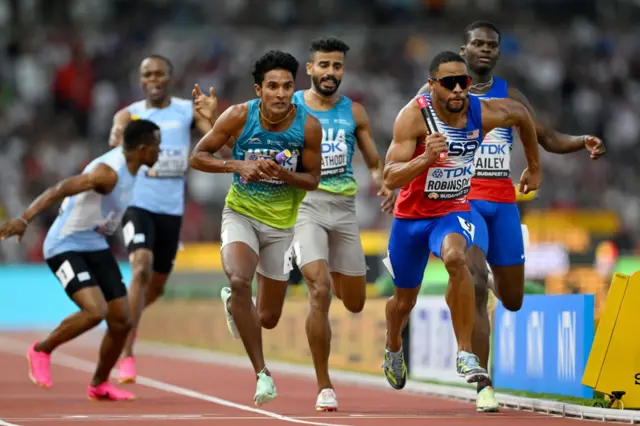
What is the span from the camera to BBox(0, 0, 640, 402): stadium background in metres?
25.3

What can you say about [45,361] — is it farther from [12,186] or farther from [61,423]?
[12,186]

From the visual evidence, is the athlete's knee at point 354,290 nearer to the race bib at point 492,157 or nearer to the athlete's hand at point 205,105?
the race bib at point 492,157

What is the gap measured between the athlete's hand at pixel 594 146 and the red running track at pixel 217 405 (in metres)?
2.06

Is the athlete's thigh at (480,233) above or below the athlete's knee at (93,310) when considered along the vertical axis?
above

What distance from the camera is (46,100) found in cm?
2994

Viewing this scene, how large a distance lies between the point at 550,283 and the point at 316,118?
6194 mm

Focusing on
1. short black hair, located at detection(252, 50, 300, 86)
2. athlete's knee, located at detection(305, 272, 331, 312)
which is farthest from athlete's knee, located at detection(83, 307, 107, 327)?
short black hair, located at detection(252, 50, 300, 86)

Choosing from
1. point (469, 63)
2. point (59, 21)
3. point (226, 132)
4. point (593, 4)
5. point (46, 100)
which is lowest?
point (226, 132)

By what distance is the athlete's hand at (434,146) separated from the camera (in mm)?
9430

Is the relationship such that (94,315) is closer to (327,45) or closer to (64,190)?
(64,190)

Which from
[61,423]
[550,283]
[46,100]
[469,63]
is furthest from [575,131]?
[61,423]

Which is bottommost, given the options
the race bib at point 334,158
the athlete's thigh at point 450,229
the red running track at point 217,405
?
the red running track at point 217,405

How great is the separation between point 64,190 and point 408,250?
2891 millimetres

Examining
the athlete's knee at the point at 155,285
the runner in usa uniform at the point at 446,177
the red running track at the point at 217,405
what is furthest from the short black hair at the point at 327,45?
the athlete's knee at the point at 155,285
